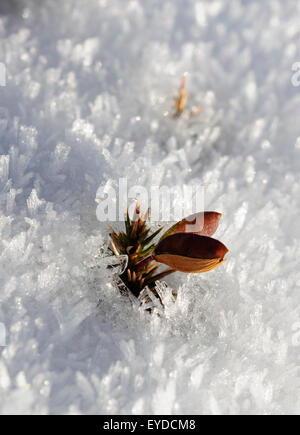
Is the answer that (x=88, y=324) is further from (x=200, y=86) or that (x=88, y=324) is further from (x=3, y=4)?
(x=3, y=4)

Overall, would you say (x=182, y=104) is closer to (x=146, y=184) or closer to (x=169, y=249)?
(x=146, y=184)

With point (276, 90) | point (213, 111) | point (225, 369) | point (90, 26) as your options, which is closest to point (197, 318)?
point (225, 369)

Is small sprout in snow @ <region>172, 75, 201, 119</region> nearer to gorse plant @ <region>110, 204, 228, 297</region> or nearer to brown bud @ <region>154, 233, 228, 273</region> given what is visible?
gorse plant @ <region>110, 204, 228, 297</region>

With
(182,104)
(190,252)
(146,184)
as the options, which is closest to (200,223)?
(190,252)

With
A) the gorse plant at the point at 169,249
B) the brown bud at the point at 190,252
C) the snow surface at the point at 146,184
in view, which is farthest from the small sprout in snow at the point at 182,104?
the brown bud at the point at 190,252

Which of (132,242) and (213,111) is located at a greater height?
(213,111)
